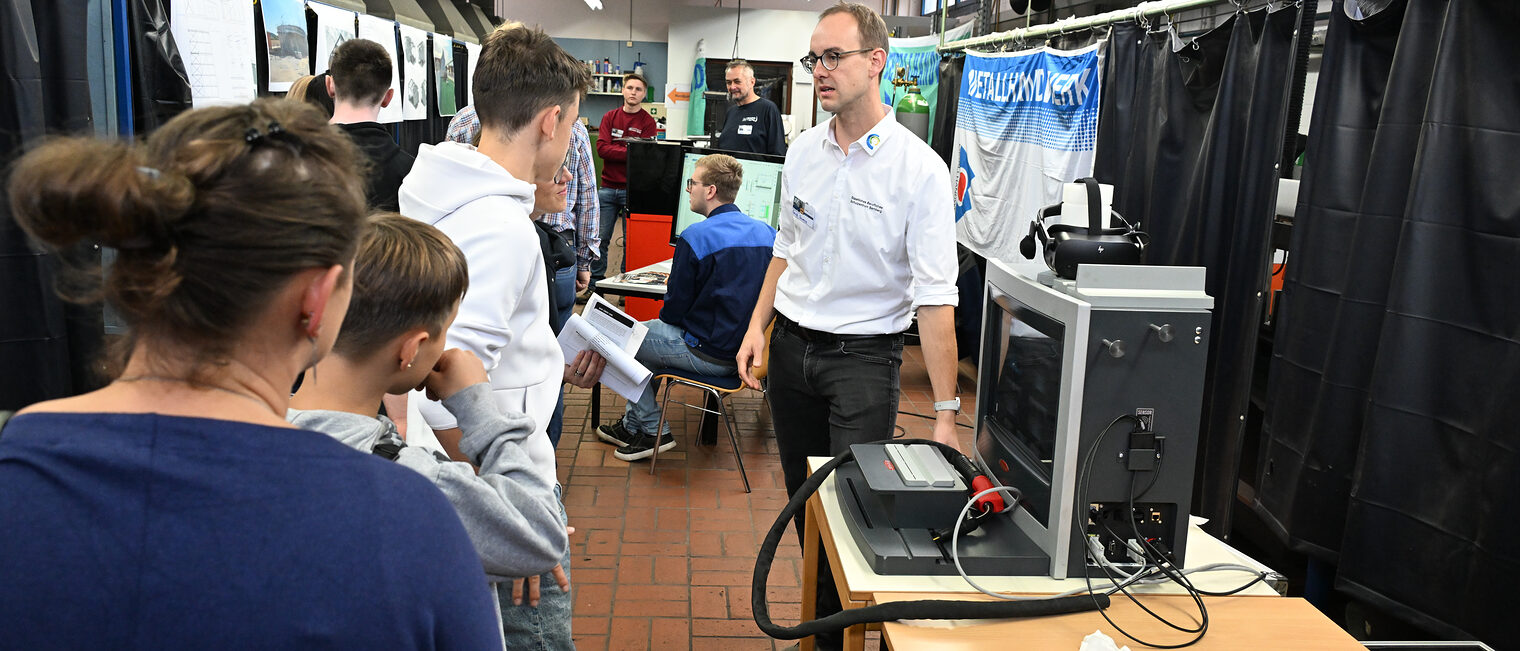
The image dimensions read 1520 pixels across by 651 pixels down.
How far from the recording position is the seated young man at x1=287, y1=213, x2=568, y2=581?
1219 mm

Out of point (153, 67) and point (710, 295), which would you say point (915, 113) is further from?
point (153, 67)

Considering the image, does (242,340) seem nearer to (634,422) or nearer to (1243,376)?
(1243,376)

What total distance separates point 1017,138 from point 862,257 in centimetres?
A: 290

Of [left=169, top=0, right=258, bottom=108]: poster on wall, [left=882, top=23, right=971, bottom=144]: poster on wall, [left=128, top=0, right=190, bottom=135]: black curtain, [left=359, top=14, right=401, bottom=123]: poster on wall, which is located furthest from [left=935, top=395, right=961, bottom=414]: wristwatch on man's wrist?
[left=882, top=23, right=971, bottom=144]: poster on wall

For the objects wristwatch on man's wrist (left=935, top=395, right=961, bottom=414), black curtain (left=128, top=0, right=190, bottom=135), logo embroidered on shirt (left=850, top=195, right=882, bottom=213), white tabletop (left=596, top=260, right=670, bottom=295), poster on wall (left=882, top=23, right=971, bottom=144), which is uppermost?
poster on wall (left=882, top=23, right=971, bottom=144)

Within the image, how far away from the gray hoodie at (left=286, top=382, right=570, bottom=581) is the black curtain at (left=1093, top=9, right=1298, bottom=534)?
8.53ft

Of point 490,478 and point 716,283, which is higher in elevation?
point 490,478

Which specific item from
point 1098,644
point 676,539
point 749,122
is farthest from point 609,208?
point 1098,644

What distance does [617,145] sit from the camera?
348 inches

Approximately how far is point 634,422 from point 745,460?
570 mm

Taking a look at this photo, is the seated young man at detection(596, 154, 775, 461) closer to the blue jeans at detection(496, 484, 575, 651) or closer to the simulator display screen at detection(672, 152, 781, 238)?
the simulator display screen at detection(672, 152, 781, 238)

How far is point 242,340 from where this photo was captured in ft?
2.47

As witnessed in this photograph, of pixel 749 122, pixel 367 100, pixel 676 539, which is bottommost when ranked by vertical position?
pixel 676 539

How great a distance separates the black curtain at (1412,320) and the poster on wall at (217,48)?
3.20 meters
